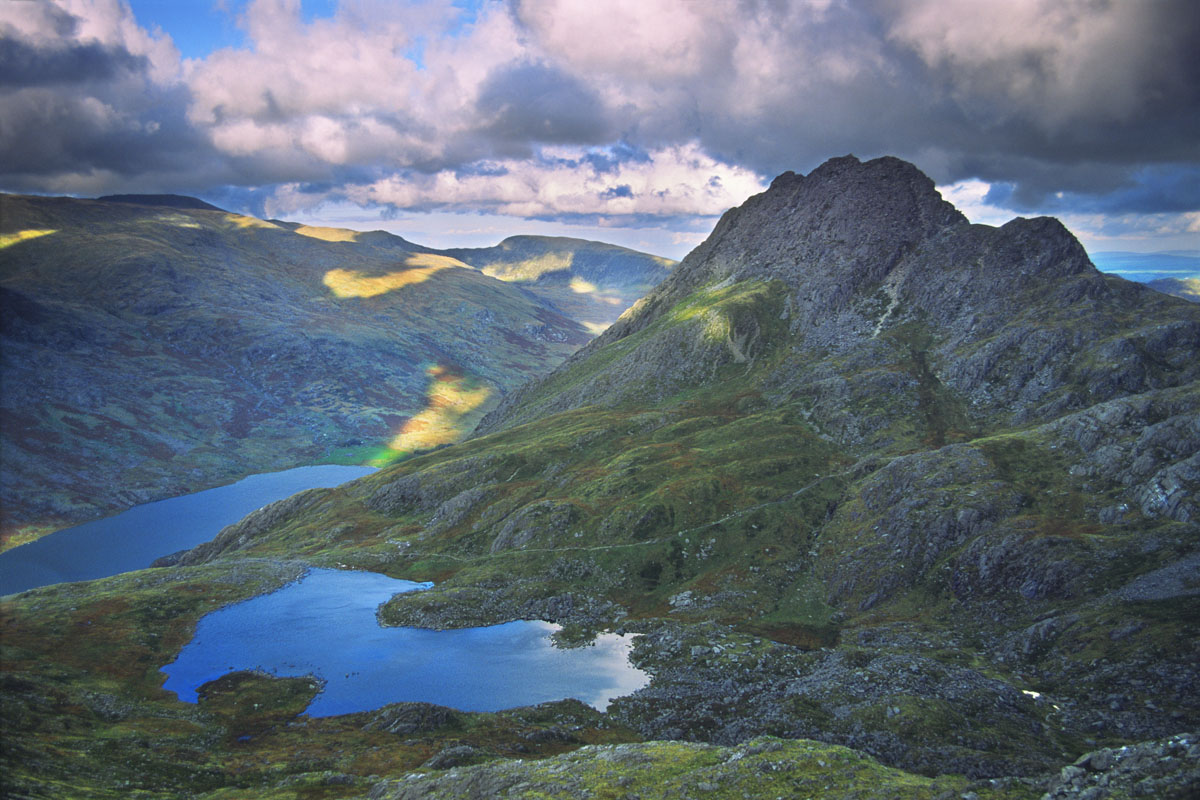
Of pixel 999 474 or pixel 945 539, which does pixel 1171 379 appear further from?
pixel 945 539

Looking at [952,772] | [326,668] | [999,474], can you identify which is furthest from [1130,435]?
[326,668]

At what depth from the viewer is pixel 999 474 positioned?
388ft

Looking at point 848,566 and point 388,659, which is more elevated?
point 848,566

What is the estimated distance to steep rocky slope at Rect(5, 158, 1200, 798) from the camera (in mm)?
67312

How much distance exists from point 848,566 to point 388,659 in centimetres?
8365

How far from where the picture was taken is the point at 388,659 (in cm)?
10644

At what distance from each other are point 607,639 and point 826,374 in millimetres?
112053

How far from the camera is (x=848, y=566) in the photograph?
116625 millimetres

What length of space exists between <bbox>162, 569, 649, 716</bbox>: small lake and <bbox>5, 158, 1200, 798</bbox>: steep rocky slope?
5.16m

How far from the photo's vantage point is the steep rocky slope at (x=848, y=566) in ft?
221

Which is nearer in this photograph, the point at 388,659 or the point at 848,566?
the point at 388,659

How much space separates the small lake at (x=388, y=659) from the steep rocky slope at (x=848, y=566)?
5.16m

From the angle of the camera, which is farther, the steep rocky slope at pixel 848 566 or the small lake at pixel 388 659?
the small lake at pixel 388 659

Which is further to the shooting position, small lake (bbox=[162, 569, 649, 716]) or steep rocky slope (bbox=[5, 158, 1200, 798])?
small lake (bbox=[162, 569, 649, 716])
